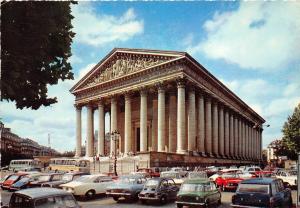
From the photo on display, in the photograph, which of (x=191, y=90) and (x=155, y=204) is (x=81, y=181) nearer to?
(x=155, y=204)

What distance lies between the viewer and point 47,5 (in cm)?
1246

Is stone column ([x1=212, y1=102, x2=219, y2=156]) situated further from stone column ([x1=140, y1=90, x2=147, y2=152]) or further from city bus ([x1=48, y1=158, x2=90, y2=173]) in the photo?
city bus ([x1=48, y1=158, x2=90, y2=173])

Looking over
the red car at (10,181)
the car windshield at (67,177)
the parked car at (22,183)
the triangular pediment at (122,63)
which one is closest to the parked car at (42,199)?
the car windshield at (67,177)

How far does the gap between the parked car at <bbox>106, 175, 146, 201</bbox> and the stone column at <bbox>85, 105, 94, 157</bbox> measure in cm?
4688

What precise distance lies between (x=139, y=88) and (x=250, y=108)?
42.6 metres

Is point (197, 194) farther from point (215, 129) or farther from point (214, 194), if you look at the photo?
point (215, 129)

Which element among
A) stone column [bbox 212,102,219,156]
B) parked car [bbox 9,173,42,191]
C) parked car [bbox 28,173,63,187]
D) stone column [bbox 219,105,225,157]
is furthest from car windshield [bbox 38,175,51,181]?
stone column [bbox 219,105,225,157]

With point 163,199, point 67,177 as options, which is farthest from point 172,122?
point 163,199

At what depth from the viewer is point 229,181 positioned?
2959 cm

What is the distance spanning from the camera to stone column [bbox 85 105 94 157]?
2773 inches

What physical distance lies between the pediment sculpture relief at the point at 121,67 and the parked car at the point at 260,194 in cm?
4065

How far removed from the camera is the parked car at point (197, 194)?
19.1 m

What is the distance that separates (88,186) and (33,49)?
13.6 metres

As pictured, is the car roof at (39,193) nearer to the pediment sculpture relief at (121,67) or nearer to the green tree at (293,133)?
the pediment sculpture relief at (121,67)
